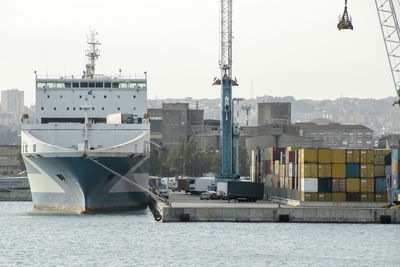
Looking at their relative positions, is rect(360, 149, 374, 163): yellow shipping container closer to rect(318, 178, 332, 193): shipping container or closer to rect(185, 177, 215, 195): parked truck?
rect(318, 178, 332, 193): shipping container

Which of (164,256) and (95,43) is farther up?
(95,43)

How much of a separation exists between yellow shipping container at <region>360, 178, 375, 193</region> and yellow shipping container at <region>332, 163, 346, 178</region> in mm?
1677

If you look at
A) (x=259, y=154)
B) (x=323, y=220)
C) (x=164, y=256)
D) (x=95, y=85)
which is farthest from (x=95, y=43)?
(x=164, y=256)

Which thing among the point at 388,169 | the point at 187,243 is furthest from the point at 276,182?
the point at 187,243

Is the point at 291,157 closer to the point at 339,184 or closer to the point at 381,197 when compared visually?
the point at 339,184

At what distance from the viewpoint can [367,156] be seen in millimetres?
79312

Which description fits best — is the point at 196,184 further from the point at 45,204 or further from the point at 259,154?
the point at 45,204

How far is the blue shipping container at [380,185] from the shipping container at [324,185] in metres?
4.04

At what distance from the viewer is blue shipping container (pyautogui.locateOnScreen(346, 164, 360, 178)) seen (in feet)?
260

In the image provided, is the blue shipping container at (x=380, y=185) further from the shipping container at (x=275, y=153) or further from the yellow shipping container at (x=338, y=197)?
the shipping container at (x=275, y=153)

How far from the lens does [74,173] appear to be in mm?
73125

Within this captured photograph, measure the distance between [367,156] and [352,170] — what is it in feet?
5.63

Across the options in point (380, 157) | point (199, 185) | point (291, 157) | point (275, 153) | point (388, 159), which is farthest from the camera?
point (199, 185)

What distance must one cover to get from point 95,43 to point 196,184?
28.6m
